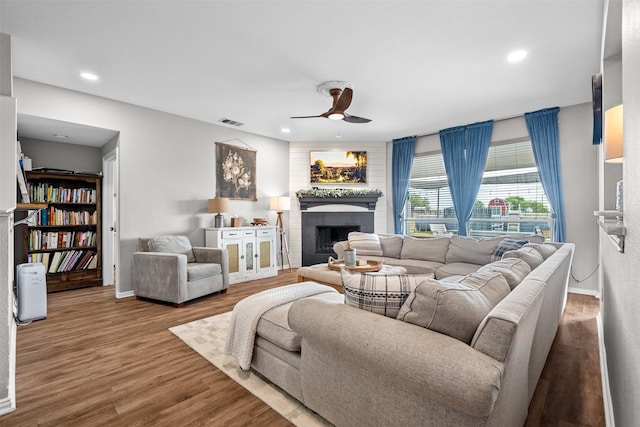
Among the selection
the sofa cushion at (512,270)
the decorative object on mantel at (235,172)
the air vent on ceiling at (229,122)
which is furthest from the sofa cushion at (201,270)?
the sofa cushion at (512,270)

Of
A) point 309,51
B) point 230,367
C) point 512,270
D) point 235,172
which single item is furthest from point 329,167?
point 512,270

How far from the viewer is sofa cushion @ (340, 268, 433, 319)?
1.42 meters

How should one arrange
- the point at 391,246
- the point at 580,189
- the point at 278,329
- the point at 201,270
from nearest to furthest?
the point at 278,329
the point at 201,270
the point at 580,189
the point at 391,246

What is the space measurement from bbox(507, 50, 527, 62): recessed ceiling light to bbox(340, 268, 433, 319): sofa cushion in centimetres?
269

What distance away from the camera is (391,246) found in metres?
4.78

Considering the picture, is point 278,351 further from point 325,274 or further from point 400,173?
point 400,173

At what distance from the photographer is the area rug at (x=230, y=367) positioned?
1.72 metres

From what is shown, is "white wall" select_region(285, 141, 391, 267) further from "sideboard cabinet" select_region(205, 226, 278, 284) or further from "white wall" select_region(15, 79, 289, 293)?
"white wall" select_region(15, 79, 289, 293)

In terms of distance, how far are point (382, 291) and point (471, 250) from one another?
3089 millimetres

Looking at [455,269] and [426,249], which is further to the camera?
[426,249]

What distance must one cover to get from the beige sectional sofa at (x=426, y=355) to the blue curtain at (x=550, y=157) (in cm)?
344

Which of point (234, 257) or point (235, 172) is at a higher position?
point (235, 172)

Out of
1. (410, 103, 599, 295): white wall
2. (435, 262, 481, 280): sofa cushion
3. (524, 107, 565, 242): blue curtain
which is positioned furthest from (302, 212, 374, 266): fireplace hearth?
(410, 103, 599, 295): white wall

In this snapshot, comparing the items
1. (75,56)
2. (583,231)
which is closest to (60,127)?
(75,56)
